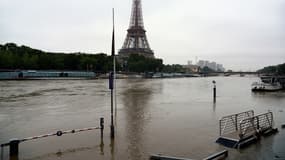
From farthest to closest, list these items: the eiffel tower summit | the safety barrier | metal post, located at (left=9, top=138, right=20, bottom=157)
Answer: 1. the eiffel tower summit
2. the safety barrier
3. metal post, located at (left=9, top=138, right=20, bottom=157)

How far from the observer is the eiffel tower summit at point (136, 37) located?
133 m

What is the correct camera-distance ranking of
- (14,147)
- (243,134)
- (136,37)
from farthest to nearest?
(136,37)
(243,134)
(14,147)

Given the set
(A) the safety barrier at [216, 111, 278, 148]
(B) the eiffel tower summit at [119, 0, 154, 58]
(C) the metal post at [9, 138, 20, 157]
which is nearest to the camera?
(C) the metal post at [9, 138, 20, 157]

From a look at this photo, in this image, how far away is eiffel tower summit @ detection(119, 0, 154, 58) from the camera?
5231 inches

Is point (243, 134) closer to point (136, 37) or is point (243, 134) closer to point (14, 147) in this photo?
point (14, 147)

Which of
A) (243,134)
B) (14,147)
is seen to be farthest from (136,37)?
(14,147)

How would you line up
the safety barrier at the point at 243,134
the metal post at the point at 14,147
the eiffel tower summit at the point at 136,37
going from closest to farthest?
the metal post at the point at 14,147, the safety barrier at the point at 243,134, the eiffel tower summit at the point at 136,37

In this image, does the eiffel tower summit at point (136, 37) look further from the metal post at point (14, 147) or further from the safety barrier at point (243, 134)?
the metal post at point (14, 147)

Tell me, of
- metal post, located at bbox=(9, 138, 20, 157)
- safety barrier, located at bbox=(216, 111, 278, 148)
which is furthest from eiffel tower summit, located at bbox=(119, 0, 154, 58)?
metal post, located at bbox=(9, 138, 20, 157)

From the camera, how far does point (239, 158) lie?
8648 mm

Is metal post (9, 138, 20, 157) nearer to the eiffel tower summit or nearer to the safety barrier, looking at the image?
the safety barrier

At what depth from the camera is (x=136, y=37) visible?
137125 mm

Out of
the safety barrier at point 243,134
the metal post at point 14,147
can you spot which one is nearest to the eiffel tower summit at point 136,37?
the safety barrier at point 243,134

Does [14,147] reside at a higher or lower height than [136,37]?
lower
